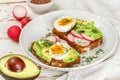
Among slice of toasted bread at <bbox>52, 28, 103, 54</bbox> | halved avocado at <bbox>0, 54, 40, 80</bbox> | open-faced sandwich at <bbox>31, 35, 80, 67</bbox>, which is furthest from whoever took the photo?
slice of toasted bread at <bbox>52, 28, 103, 54</bbox>

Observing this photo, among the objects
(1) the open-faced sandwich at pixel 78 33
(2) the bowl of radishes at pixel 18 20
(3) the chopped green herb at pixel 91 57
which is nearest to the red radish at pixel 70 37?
(1) the open-faced sandwich at pixel 78 33

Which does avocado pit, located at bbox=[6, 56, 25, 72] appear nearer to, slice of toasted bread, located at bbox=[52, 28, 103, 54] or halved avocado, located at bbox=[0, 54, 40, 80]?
halved avocado, located at bbox=[0, 54, 40, 80]

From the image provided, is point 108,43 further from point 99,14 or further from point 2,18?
point 2,18

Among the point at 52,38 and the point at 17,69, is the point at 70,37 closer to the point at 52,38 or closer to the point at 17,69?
the point at 52,38

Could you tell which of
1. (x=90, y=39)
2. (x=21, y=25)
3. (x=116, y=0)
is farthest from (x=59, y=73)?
(x=116, y=0)

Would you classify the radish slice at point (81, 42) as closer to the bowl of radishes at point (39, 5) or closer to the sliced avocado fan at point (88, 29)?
the sliced avocado fan at point (88, 29)

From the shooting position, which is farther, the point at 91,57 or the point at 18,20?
the point at 18,20

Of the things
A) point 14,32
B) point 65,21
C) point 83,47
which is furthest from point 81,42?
point 14,32

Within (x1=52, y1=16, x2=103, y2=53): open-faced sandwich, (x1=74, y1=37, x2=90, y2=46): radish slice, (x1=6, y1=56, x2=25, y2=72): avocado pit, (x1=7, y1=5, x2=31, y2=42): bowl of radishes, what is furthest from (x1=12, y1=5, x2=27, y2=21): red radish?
(x1=6, y1=56, x2=25, y2=72): avocado pit
